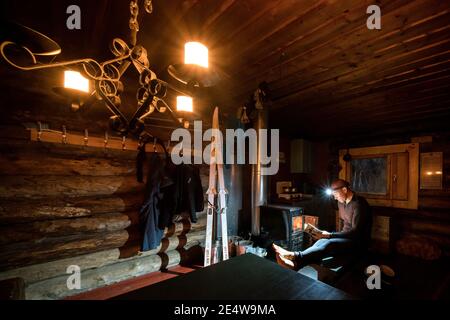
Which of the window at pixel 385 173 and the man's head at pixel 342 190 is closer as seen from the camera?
the man's head at pixel 342 190

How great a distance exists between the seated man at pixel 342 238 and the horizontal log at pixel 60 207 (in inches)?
106

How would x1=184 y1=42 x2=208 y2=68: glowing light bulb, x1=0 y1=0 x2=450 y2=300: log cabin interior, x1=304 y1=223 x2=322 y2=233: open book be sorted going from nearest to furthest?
x1=184 y1=42 x2=208 y2=68: glowing light bulb
x1=0 y1=0 x2=450 y2=300: log cabin interior
x1=304 y1=223 x2=322 y2=233: open book

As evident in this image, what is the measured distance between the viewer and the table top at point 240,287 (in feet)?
3.37

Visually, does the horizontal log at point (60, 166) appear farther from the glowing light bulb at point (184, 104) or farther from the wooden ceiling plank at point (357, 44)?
the wooden ceiling plank at point (357, 44)

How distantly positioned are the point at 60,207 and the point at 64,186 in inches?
10.6

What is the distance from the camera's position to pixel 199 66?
59.0 inches

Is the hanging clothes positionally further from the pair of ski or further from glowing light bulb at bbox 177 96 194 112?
glowing light bulb at bbox 177 96 194 112

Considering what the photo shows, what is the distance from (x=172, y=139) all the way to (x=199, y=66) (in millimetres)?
2261

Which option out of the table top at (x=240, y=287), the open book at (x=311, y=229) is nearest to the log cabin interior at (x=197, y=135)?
the table top at (x=240, y=287)

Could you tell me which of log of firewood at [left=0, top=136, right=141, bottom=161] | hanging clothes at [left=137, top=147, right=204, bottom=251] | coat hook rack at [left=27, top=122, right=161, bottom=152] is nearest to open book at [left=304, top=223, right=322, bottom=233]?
hanging clothes at [left=137, top=147, right=204, bottom=251]

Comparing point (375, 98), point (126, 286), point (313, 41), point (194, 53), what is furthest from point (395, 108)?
point (126, 286)

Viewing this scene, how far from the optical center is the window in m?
5.04

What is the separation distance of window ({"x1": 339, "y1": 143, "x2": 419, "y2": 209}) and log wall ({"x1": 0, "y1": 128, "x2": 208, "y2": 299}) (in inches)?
232

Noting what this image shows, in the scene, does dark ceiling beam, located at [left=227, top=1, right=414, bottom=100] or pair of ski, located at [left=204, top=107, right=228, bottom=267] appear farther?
pair of ski, located at [left=204, top=107, right=228, bottom=267]
